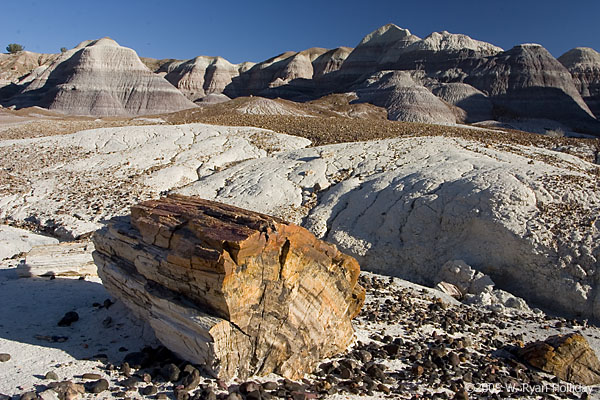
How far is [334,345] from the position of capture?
480 cm

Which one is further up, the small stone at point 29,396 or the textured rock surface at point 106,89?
the textured rock surface at point 106,89

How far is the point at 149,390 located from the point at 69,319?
2.18 m

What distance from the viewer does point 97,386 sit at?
372cm

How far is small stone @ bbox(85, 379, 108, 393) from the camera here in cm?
371

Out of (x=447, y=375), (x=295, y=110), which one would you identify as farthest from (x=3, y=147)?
(x=295, y=110)

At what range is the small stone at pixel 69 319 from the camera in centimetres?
518

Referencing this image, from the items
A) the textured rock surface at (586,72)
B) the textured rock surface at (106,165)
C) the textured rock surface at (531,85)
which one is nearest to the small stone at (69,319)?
the textured rock surface at (106,165)

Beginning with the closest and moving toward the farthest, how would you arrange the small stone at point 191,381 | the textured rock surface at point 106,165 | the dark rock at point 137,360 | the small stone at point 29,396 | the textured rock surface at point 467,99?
the small stone at point 29,396 → the small stone at point 191,381 → the dark rock at point 137,360 → the textured rock surface at point 106,165 → the textured rock surface at point 467,99

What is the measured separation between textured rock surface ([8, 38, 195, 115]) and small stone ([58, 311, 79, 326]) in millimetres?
55662

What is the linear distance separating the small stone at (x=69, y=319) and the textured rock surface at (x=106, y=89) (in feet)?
183

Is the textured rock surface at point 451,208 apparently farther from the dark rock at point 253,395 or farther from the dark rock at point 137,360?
the dark rock at point 137,360

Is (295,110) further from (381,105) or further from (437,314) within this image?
(437,314)

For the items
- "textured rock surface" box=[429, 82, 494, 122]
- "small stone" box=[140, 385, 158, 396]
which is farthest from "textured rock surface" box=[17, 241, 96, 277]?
"textured rock surface" box=[429, 82, 494, 122]

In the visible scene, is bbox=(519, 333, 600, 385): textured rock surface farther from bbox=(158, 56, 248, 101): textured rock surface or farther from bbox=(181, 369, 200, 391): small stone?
bbox=(158, 56, 248, 101): textured rock surface
